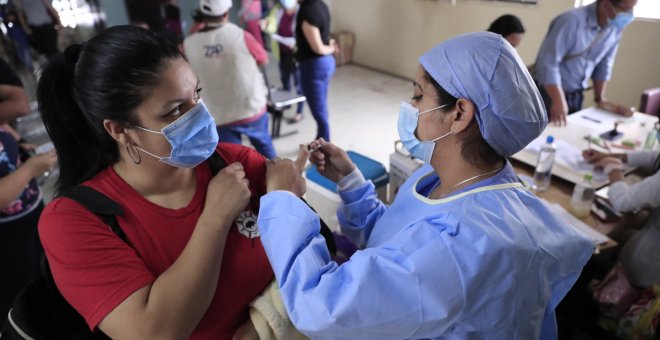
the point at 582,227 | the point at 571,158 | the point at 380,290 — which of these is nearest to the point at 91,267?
the point at 380,290

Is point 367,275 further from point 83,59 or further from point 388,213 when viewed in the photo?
point 83,59

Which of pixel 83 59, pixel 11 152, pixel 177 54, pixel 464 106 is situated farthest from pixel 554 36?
pixel 11 152

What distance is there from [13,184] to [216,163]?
0.93 metres

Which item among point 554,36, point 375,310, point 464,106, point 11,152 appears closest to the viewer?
point 375,310

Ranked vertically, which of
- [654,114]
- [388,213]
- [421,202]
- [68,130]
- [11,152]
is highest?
[68,130]

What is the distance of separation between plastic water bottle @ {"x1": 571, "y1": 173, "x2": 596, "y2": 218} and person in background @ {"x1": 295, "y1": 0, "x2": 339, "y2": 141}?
2.35 m

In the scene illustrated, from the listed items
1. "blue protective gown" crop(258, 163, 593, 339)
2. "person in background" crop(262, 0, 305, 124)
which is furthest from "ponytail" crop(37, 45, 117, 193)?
"person in background" crop(262, 0, 305, 124)

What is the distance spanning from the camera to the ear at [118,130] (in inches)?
39.2

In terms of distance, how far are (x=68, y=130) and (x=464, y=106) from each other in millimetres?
968

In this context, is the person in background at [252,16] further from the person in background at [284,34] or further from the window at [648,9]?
the window at [648,9]

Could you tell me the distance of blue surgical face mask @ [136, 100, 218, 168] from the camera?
3.42 feet

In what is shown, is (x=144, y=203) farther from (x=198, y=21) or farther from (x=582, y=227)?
(x=198, y=21)

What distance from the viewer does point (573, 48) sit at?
2.91 metres

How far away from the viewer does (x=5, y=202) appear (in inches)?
60.5
